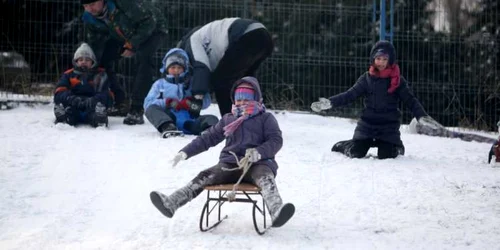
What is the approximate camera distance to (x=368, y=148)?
9984 millimetres

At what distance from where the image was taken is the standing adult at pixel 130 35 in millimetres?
11570

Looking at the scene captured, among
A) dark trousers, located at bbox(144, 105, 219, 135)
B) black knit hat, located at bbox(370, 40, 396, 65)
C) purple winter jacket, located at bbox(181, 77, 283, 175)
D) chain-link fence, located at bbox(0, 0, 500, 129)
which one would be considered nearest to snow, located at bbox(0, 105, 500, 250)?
dark trousers, located at bbox(144, 105, 219, 135)

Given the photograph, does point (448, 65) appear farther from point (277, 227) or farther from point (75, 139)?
point (277, 227)

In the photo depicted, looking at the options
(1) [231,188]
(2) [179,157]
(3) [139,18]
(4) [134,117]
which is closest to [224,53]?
(3) [139,18]

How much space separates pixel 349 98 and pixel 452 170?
4.60 ft

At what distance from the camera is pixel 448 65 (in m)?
14.0

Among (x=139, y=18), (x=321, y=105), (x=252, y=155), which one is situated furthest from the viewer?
(x=139, y=18)

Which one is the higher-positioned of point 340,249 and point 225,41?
point 225,41

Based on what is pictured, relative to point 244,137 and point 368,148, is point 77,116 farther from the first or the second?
point 244,137

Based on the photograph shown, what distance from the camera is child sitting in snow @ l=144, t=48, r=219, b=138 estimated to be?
11.0 metres

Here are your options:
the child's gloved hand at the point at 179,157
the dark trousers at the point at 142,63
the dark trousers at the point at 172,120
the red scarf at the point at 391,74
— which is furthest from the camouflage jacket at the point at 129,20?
the child's gloved hand at the point at 179,157

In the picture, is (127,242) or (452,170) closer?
(127,242)

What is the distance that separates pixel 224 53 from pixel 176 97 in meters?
0.81

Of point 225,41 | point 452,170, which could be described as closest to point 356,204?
point 452,170
